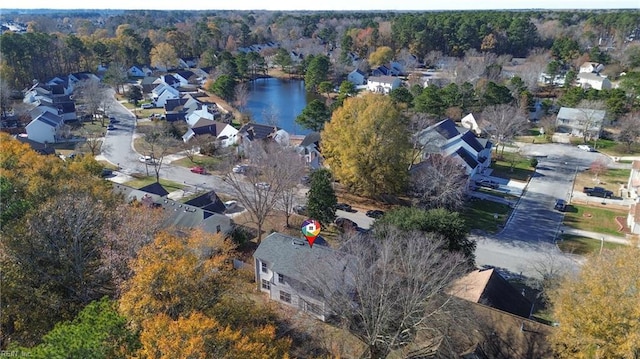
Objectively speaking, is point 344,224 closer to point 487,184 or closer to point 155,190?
point 155,190

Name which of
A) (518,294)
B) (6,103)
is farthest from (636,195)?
(6,103)

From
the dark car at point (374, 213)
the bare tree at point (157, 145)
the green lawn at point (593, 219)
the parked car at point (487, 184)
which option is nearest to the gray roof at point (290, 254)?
the dark car at point (374, 213)

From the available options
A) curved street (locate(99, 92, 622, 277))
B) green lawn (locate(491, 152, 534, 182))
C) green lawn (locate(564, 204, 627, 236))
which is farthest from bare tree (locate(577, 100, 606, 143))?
green lawn (locate(564, 204, 627, 236))

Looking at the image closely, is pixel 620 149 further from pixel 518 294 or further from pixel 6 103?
pixel 6 103

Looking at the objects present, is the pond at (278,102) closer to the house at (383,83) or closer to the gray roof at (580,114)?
the house at (383,83)

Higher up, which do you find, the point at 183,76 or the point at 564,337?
the point at 564,337

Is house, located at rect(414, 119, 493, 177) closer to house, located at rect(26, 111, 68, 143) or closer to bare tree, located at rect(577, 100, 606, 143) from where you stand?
bare tree, located at rect(577, 100, 606, 143)
